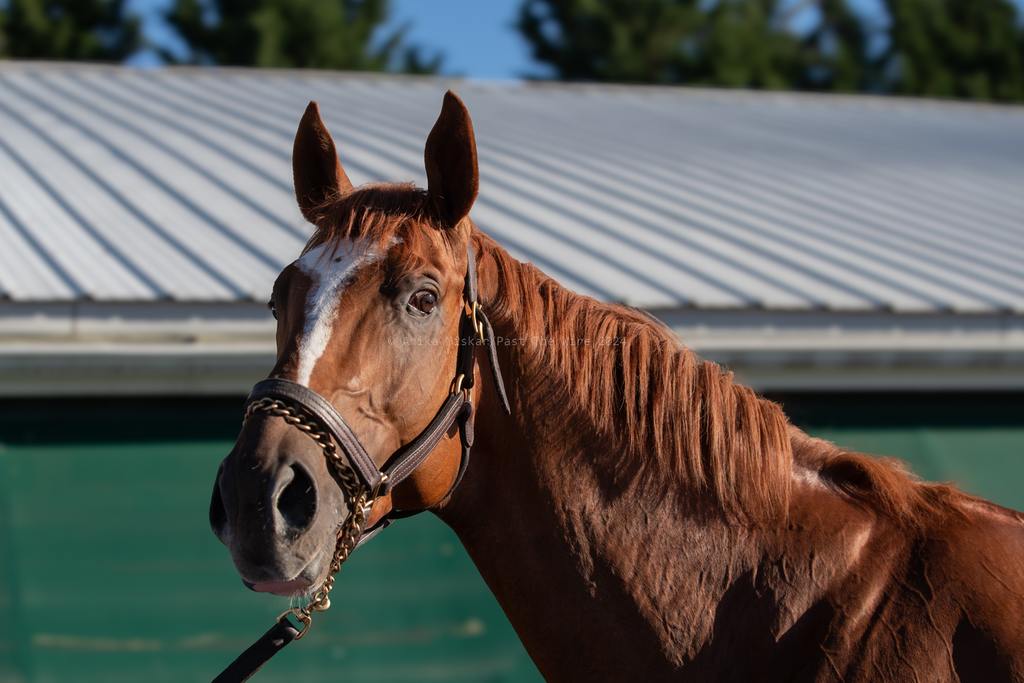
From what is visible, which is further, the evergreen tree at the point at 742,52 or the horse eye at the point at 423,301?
the evergreen tree at the point at 742,52

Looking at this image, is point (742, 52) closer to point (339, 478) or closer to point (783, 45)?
point (783, 45)

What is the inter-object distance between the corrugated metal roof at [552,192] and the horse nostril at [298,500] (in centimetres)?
309

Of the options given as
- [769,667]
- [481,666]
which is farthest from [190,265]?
[769,667]

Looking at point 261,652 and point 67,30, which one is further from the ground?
point 261,652

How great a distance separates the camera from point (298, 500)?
2.04 meters

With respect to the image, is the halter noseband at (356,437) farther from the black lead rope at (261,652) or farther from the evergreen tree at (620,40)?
the evergreen tree at (620,40)

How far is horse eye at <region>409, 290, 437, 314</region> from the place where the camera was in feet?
7.27

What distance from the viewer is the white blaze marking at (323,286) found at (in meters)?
2.12

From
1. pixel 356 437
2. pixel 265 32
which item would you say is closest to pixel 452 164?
pixel 356 437

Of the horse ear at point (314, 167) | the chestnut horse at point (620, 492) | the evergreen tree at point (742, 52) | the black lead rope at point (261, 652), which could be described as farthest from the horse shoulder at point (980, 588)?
the evergreen tree at point (742, 52)

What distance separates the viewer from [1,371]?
4812mm

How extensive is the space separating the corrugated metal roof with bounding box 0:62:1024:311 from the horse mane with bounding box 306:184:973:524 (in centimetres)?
289

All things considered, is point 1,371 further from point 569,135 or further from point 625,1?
point 625,1

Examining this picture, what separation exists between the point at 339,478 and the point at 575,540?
1.70 feet
